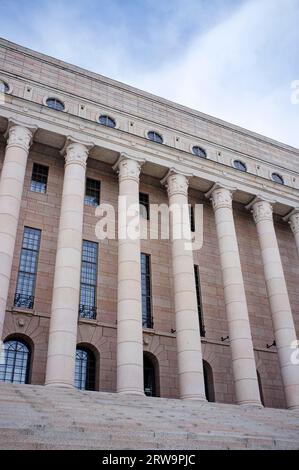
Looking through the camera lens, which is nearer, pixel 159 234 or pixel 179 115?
pixel 159 234

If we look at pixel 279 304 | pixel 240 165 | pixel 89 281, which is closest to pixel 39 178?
pixel 89 281

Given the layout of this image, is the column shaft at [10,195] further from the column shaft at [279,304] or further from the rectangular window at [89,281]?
the column shaft at [279,304]

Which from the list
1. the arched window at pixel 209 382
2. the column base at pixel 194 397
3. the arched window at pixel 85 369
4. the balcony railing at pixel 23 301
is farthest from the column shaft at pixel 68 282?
the arched window at pixel 209 382

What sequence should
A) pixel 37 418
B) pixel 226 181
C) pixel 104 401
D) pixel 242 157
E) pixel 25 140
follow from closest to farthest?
pixel 37 418 < pixel 104 401 < pixel 25 140 < pixel 226 181 < pixel 242 157

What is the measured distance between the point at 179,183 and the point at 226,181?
413cm

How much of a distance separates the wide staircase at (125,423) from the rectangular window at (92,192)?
48.9 feet

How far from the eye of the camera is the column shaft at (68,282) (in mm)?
20234

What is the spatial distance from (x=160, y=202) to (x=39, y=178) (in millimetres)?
8799

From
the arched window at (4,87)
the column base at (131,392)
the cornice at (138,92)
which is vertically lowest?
the column base at (131,392)

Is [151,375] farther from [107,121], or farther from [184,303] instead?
[107,121]

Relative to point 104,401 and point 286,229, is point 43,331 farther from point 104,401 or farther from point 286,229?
point 286,229

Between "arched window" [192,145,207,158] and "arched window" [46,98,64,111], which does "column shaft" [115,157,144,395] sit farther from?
"arched window" [192,145,207,158]

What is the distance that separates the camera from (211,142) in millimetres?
33875

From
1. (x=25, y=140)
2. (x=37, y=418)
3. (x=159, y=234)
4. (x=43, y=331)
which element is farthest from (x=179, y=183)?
(x=37, y=418)
